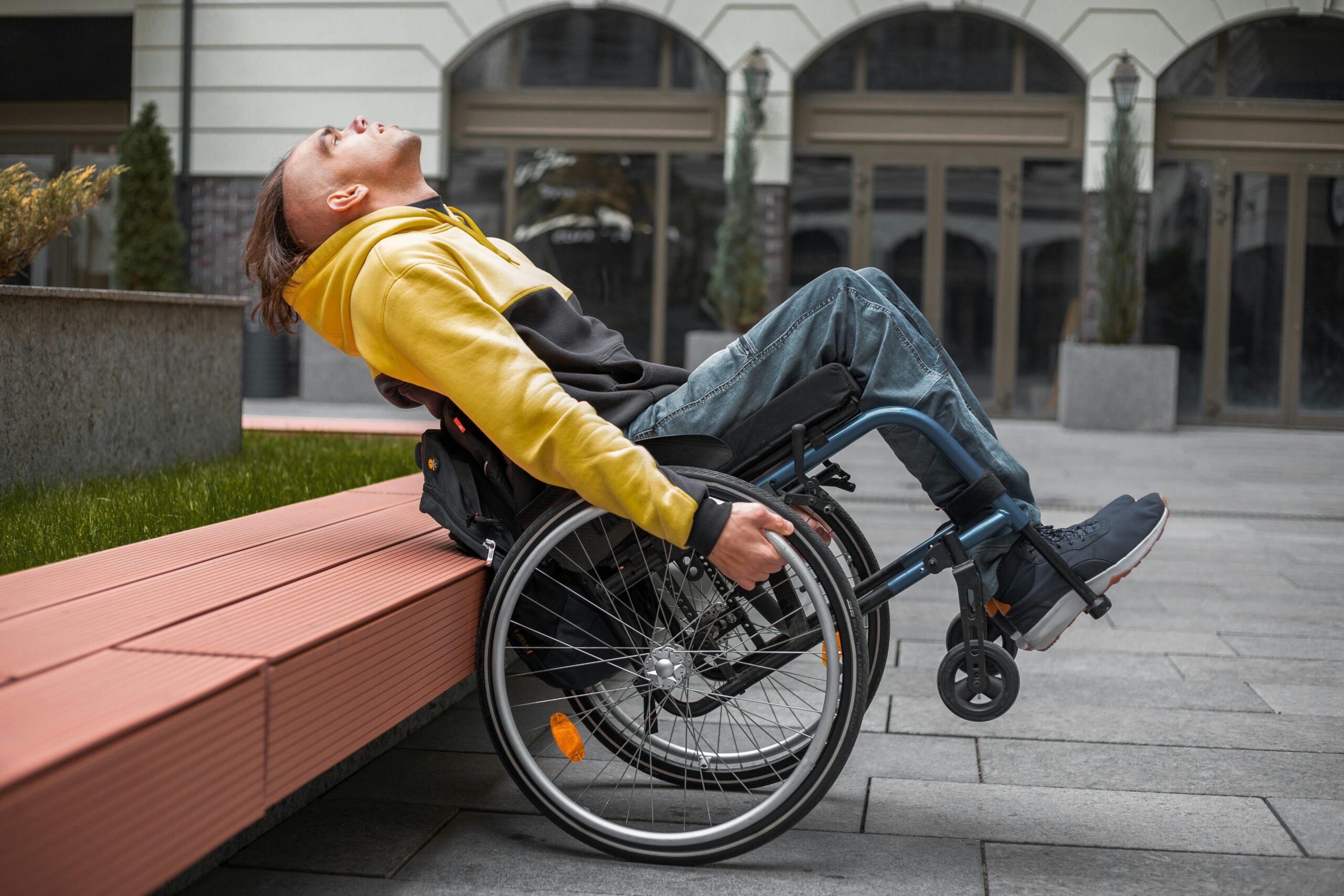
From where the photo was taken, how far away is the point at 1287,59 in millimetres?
12781

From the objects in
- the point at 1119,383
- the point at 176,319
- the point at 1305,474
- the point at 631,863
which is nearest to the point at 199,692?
the point at 631,863

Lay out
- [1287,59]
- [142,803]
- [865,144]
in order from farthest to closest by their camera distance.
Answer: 1. [865,144]
2. [1287,59]
3. [142,803]

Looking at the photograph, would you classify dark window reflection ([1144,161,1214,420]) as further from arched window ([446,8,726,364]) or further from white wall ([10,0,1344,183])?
arched window ([446,8,726,364])

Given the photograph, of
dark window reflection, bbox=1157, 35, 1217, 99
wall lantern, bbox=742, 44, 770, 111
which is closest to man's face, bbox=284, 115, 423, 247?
wall lantern, bbox=742, 44, 770, 111

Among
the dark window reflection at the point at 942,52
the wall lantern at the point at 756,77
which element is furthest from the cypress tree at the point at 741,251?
the dark window reflection at the point at 942,52

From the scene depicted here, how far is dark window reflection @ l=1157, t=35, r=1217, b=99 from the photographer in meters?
12.8

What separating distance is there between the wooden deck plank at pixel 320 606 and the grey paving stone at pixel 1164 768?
1328mm

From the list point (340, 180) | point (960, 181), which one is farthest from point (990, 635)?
point (960, 181)

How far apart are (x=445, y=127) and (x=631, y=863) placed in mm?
12162

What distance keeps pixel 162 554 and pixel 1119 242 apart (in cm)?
1126

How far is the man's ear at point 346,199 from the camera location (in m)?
2.56

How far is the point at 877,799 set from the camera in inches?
105

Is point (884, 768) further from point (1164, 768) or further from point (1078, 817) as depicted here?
point (1164, 768)

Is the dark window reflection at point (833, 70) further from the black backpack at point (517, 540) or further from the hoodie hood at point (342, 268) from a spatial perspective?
the black backpack at point (517, 540)
